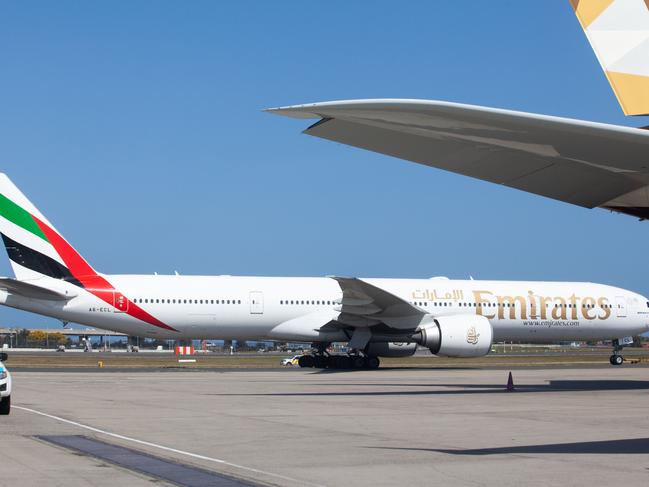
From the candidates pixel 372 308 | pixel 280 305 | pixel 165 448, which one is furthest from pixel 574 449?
pixel 280 305

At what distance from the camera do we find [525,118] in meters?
8.42

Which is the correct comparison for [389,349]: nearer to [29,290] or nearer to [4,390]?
[29,290]

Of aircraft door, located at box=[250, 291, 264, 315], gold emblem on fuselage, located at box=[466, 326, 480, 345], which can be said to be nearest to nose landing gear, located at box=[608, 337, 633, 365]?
gold emblem on fuselage, located at box=[466, 326, 480, 345]

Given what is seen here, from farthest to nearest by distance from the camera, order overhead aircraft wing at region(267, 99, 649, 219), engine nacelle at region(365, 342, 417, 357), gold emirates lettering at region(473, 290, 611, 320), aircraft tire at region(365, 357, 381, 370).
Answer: gold emirates lettering at region(473, 290, 611, 320), engine nacelle at region(365, 342, 417, 357), aircraft tire at region(365, 357, 381, 370), overhead aircraft wing at region(267, 99, 649, 219)

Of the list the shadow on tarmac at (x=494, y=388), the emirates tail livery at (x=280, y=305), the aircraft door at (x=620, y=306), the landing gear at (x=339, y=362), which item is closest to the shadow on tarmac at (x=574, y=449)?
the shadow on tarmac at (x=494, y=388)

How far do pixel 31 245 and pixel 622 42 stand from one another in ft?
85.8

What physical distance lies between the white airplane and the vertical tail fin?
0.04ft

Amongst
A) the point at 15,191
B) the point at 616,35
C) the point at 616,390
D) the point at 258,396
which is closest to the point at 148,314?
the point at 15,191

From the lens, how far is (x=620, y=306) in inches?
1432

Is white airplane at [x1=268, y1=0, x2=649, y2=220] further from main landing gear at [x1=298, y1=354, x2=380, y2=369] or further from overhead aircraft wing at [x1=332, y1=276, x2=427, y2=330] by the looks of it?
main landing gear at [x1=298, y1=354, x2=380, y2=369]

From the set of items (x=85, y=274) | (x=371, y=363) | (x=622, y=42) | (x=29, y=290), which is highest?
(x=622, y=42)

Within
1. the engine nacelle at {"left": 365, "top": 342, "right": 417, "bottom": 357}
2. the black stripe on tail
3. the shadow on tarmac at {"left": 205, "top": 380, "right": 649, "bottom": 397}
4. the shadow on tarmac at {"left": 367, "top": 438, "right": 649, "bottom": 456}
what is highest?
the black stripe on tail

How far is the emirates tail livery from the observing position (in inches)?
1223

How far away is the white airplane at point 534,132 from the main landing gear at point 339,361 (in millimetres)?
21185
